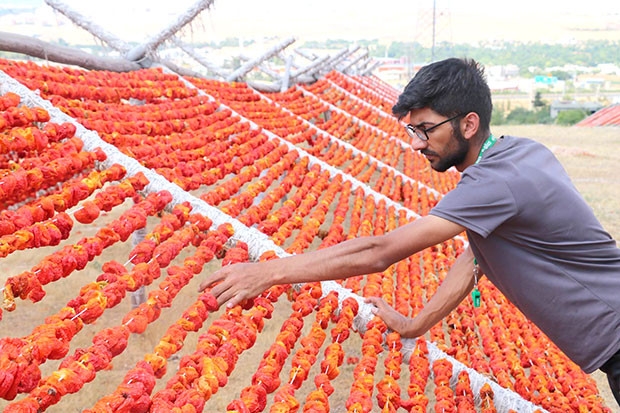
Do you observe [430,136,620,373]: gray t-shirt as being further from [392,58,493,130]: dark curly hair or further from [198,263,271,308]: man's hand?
[198,263,271,308]: man's hand

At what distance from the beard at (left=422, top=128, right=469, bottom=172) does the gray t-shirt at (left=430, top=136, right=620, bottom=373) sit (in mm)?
109

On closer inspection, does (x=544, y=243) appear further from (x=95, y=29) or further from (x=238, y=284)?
(x=95, y=29)

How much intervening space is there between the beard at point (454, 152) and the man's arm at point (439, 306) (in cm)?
57

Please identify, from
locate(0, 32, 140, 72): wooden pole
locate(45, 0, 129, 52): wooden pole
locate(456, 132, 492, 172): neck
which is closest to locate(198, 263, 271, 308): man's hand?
locate(456, 132, 492, 172): neck

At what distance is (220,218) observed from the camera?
101 inches

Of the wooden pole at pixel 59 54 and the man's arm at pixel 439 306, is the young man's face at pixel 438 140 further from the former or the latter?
the wooden pole at pixel 59 54

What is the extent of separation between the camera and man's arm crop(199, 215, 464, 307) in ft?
5.21

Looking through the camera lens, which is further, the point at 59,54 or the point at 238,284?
the point at 59,54

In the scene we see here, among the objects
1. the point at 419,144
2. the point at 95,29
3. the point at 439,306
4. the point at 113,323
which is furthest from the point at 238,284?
the point at 95,29

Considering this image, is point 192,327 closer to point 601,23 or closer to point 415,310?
point 415,310

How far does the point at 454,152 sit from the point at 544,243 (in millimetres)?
396

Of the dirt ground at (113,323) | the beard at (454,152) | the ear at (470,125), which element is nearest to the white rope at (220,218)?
the beard at (454,152)

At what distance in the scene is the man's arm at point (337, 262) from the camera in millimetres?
1589

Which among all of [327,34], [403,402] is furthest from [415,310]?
[327,34]
